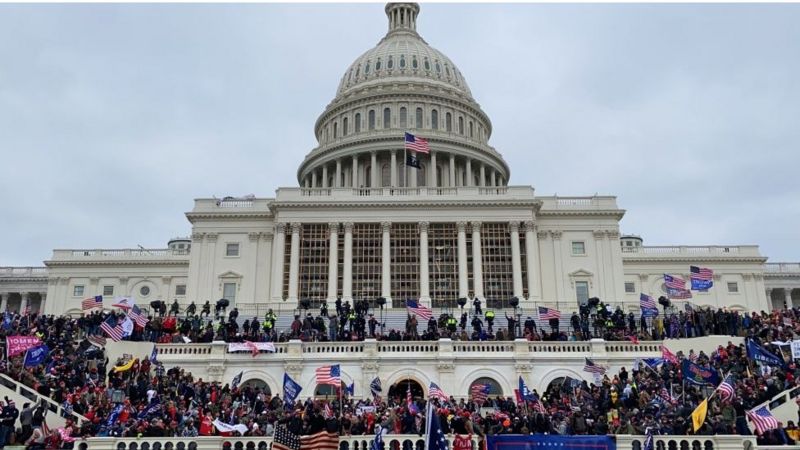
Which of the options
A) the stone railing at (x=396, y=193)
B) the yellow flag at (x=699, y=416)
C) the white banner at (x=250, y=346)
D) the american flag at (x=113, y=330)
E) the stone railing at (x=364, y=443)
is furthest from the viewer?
the stone railing at (x=396, y=193)

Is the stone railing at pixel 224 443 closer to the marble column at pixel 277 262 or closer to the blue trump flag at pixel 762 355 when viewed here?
the blue trump flag at pixel 762 355

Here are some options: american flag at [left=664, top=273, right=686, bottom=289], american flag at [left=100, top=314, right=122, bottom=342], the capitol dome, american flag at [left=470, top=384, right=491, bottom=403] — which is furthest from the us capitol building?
american flag at [left=470, top=384, right=491, bottom=403]

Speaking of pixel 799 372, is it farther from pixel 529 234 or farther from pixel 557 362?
pixel 529 234

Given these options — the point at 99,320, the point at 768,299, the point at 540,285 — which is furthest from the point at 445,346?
the point at 768,299

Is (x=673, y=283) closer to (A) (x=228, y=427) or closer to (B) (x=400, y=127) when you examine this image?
(A) (x=228, y=427)

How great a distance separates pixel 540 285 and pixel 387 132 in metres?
31.7

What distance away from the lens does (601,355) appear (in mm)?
36562

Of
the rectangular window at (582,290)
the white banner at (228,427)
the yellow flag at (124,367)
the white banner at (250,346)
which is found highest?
the rectangular window at (582,290)

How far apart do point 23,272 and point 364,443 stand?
86.0 m

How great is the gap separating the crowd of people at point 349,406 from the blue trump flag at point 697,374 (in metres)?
0.78

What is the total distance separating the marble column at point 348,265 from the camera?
63619 millimetres

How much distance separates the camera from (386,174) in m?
89.4

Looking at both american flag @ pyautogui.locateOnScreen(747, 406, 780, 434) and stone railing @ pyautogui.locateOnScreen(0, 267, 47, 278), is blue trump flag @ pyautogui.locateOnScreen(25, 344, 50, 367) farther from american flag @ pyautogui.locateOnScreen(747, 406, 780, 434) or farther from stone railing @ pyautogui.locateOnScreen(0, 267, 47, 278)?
stone railing @ pyautogui.locateOnScreen(0, 267, 47, 278)

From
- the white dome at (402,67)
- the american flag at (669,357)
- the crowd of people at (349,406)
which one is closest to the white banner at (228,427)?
the crowd of people at (349,406)
